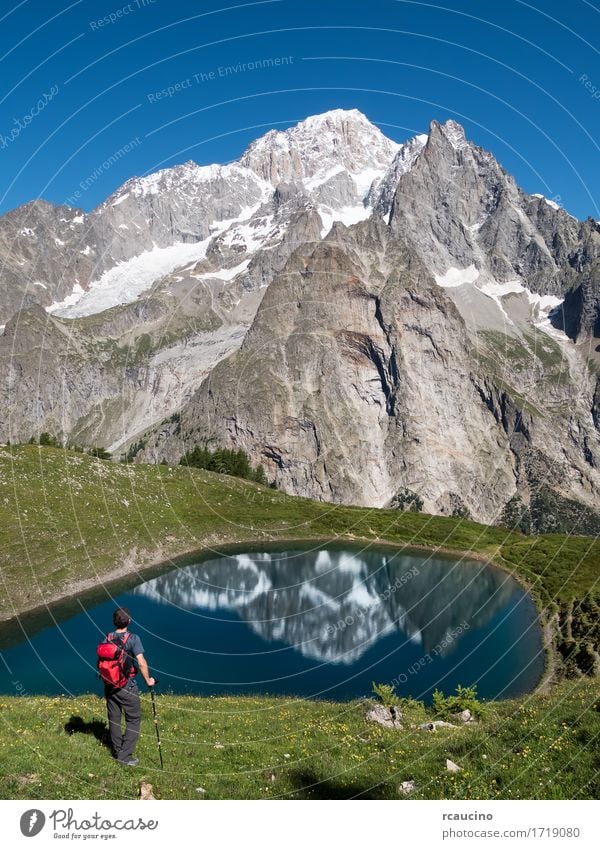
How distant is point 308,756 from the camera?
1758 centimetres

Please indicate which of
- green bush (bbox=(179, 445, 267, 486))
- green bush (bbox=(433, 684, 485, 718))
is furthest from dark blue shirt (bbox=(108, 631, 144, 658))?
green bush (bbox=(179, 445, 267, 486))

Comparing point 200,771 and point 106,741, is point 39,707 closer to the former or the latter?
point 106,741

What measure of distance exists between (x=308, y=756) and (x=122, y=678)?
6.41 meters

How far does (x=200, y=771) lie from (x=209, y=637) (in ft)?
118

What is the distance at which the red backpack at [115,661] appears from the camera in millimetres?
14633

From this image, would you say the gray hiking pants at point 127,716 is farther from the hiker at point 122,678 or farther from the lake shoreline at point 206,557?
the lake shoreline at point 206,557

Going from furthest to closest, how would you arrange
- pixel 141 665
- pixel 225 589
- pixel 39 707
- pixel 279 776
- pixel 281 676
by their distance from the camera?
pixel 225 589 < pixel 281 676 < pixel 39 707 < pixel 279 776 < pixel 141 665

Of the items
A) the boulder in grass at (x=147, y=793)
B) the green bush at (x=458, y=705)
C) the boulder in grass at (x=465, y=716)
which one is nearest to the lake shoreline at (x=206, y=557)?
the green bush at (x=458, y=705)

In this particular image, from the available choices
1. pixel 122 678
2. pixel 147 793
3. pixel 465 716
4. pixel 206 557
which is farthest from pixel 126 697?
pixel 206 557

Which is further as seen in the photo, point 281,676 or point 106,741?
point 281,676

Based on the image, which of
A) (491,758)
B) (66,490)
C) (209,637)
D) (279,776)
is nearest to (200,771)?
(279,776)

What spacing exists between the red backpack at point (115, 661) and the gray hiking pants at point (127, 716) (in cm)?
35
